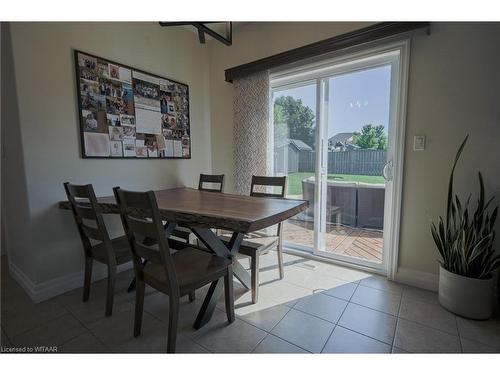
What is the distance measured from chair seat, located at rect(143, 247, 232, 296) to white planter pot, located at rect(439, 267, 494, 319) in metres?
1.57

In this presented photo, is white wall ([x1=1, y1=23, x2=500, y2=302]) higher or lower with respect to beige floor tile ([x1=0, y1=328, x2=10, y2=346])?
higher

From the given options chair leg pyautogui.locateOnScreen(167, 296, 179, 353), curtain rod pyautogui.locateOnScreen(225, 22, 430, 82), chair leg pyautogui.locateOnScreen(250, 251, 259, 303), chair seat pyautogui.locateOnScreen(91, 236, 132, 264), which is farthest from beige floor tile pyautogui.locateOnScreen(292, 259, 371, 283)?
curtain rod pyautogui.locateOnScreen(225, 22, 430, 82)

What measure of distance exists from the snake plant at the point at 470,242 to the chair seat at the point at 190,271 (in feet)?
5.11

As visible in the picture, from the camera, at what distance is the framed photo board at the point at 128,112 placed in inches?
80.0

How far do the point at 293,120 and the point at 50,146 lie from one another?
7.53 feet

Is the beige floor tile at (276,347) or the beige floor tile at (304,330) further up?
the beige floor tile at (276,347)

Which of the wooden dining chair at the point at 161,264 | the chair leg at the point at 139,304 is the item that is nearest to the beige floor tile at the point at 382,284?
the wooden dining chair at the point at 161,264

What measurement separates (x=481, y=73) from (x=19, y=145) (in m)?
3.43

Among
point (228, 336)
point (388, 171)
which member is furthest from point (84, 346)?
point (388, 171)

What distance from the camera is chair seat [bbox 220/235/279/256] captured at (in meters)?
1.78

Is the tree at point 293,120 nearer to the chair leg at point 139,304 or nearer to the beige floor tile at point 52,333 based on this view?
the chair leg at point 139,304

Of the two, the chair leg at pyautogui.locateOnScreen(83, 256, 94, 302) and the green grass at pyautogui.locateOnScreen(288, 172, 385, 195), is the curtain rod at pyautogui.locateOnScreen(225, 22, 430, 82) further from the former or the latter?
the chair leg at pyautogui.locateOnScreen(83, 256, 94, 302)
